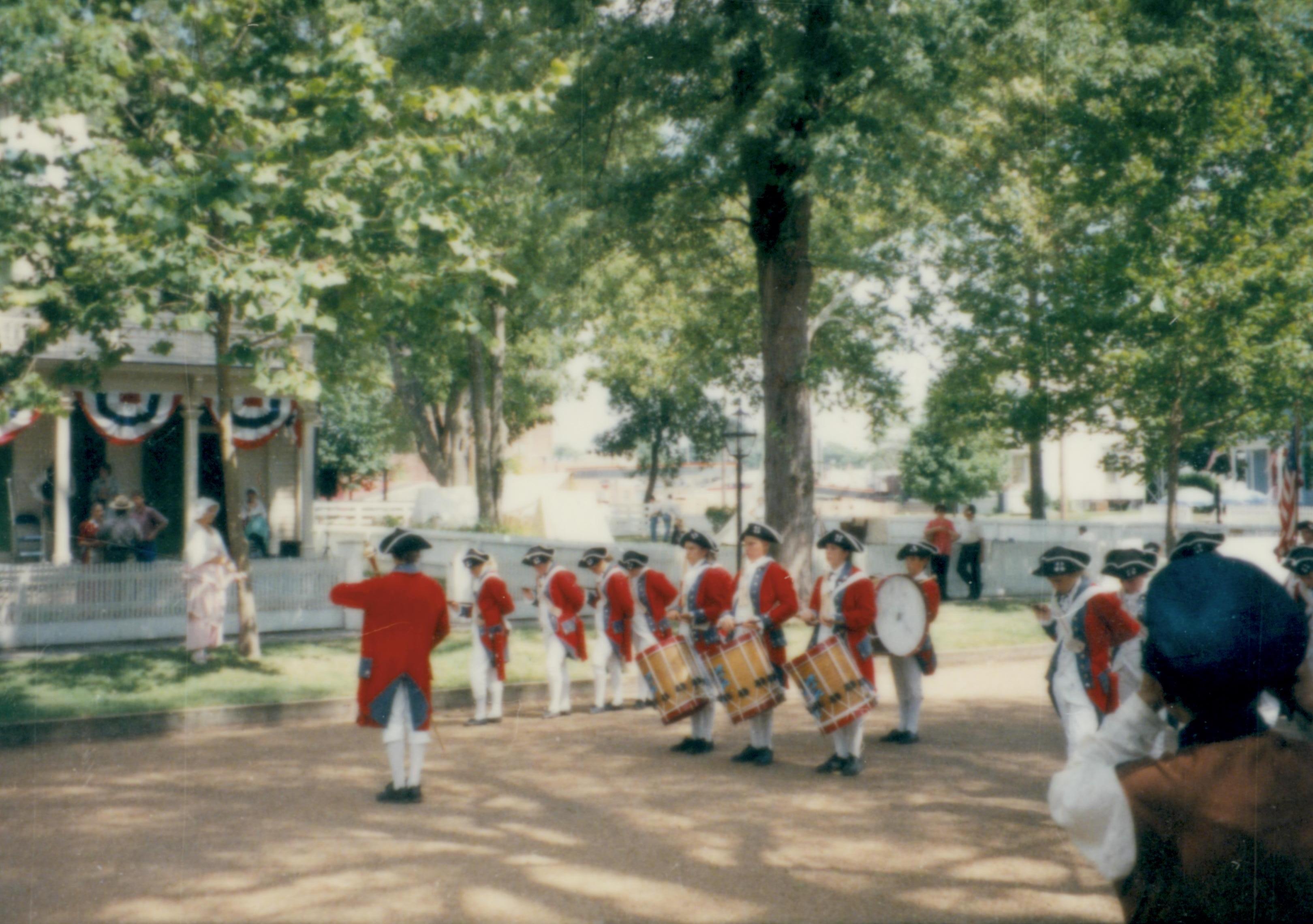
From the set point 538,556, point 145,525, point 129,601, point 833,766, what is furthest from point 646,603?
point 145,525

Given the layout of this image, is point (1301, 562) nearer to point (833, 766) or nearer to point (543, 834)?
point (833, 766)

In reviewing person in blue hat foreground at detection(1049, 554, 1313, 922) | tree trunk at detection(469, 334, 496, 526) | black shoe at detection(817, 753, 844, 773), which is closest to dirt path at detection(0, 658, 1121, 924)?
black shoe at detection(817, 753, 844, 773)

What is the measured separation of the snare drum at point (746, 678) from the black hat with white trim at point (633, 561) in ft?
9.32

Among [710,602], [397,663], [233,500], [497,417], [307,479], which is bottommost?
[397,663]

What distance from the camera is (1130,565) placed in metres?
8.88

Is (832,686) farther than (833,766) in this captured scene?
No

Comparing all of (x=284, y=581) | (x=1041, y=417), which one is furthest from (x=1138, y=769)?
(x=1041, y=417)

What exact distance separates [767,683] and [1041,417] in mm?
13426

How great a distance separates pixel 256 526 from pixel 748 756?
14208 mm

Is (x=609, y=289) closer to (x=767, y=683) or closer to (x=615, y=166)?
(x=615, y=166)

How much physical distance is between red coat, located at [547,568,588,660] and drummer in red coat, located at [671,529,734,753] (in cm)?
205

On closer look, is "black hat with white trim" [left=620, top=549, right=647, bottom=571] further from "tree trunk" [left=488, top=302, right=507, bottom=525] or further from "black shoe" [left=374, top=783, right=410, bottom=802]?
"tree trunk" [left=488, top=302, right=507, bottom=525]

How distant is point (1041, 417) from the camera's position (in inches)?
837

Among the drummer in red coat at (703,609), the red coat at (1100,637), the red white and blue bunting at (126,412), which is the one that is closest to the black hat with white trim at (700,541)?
the drummer in red coat at (703,609)
